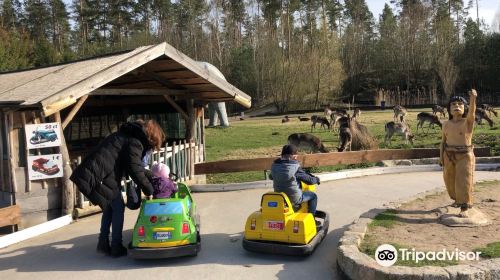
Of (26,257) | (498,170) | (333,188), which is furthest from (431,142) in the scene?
(26,257)

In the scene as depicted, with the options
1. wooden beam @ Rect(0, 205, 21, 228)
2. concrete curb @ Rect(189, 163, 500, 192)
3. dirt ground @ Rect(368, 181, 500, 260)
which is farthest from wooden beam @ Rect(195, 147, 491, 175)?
wooden beam @ Rect(0, 205, 21, 228)

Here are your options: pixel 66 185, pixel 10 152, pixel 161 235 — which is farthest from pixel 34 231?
pixel 161 235

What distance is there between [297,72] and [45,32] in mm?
29798

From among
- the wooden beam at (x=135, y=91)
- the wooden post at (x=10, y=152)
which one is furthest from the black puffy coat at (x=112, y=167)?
the wooden beam at (x=135, y=91)

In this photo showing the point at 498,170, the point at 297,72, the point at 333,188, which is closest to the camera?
the point at 333,188

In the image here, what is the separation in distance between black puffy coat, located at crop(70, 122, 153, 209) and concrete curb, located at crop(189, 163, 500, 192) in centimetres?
493

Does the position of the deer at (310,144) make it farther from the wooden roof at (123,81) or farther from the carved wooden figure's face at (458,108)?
the carved wooden figure's face at (458,108)

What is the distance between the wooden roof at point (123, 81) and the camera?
25.9ft

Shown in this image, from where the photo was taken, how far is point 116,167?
252 inches

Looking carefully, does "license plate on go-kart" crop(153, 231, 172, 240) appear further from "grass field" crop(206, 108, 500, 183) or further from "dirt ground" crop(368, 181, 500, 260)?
"grass field" crop(206, 108, 500, 183)

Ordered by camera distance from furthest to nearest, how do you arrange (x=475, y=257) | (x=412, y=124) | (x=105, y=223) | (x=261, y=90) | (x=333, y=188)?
(x=261, y=90), (x=412, y=124), (x=333, y=188), (x=105, y=223), (x=475, y=257)

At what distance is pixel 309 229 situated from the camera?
20.3 feet

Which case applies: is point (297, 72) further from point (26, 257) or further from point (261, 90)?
point (26, 257)

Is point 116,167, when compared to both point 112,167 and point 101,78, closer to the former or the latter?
point 112,167
